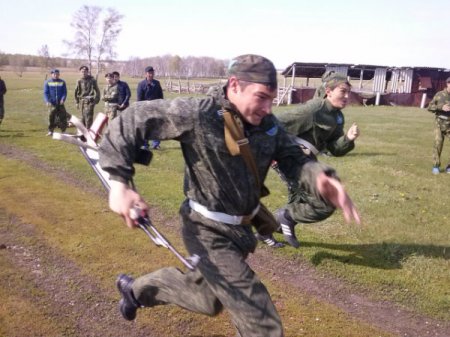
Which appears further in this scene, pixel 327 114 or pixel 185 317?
pixel 327 114

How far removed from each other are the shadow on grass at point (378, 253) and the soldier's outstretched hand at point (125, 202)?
11.7 ft

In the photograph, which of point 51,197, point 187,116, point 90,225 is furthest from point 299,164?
point 51,197

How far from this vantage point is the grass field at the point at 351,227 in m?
5.16

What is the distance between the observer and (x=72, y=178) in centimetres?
941

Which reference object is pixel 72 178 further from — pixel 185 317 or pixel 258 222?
pixel 258 222

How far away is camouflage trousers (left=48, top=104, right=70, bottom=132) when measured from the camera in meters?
15.3

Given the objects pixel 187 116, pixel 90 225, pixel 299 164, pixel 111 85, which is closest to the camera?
pixel 187 116

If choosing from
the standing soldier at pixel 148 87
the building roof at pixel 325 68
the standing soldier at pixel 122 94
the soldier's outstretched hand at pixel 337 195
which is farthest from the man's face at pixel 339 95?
the building roof at pixel 325 68

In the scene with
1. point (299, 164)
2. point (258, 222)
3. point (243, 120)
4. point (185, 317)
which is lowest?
point (185, 317)

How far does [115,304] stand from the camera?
448 centimetres

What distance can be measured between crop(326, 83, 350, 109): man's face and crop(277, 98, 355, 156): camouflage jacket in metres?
0.07

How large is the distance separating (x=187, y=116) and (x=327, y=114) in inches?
123

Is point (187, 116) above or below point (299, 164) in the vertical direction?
above

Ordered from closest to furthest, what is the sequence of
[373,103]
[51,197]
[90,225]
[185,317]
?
[185,317]
[90,225]
[51,197]
[373,103]
